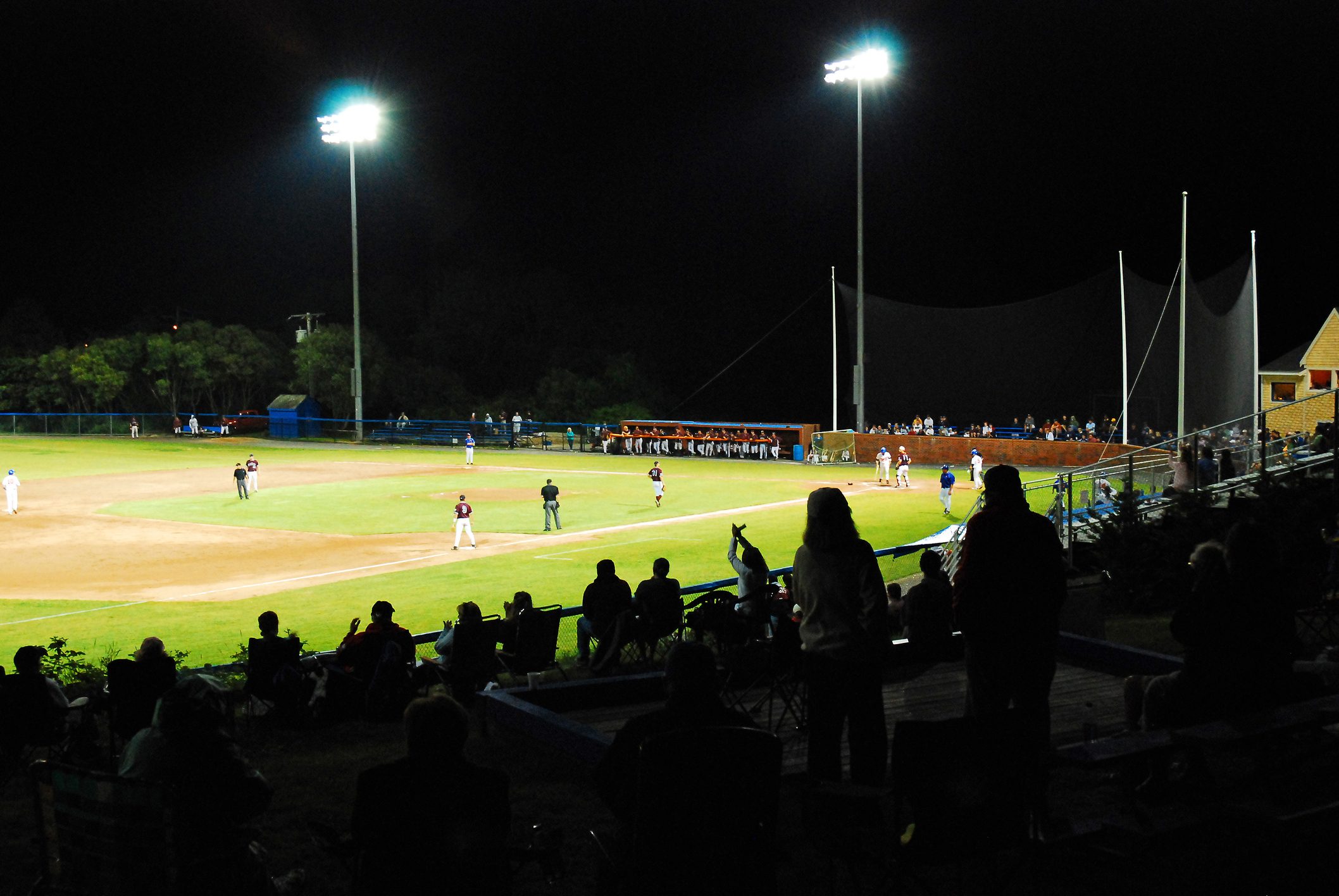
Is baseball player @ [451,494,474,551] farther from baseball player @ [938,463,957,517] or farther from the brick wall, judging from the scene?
the brick wall

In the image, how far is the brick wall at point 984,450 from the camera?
44.7 m

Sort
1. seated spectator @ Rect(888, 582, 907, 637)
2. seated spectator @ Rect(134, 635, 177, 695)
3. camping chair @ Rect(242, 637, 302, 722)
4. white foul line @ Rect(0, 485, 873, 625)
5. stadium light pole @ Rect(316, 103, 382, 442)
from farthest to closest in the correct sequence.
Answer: stadium light pole @ Rect(316, 103, 382, 442) < white foul line @ Rect(0, 485, 873, 625) < seated spectator @ Rect(888, 582, 907, 637) < camping chair @ Rect(242, 637, 302, 722) < seated spectator @ Rect(134, 635, 177, 695)

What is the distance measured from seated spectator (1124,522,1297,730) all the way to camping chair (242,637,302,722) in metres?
6.17

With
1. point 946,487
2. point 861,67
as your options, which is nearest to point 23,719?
point 946,487

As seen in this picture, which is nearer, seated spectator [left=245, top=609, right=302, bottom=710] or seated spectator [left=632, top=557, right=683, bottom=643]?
seated spectator [left=245, top=609, right=302, bottom=710]

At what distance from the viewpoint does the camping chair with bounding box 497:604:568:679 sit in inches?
427

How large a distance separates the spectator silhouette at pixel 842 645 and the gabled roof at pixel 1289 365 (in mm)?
50930

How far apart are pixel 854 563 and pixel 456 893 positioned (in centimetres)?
266

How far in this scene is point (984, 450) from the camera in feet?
153

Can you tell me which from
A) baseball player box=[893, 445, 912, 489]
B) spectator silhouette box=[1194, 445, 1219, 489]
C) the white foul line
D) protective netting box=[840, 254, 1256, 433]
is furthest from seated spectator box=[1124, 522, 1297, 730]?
protective netting box=[840, 254, 1256, 433]

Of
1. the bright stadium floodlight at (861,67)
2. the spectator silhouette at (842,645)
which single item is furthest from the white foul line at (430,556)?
the bright stadium floodlight at (861,67)

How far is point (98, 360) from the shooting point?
79250 millimetres

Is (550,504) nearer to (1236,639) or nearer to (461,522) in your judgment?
(461,522)

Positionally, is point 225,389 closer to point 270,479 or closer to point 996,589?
point 270,479
